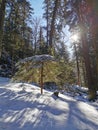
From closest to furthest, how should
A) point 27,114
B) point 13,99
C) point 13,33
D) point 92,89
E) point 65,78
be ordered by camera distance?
point 27,114 < point 13,99 < point 65,78 < point 92,89 < point 13,33

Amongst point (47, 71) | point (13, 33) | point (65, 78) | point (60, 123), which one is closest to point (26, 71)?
point (47, 71)

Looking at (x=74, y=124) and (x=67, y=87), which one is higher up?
(x=67, y=87)

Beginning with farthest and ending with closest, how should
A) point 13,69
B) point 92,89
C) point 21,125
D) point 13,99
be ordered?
point 13,69 → point 92,89 → point 13,99 → point 21,125

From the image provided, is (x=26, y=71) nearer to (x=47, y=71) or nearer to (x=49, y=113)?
(x=47, y=71)

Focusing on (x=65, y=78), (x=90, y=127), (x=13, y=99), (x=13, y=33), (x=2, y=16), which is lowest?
(x=90, y=127)

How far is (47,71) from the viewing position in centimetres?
1190

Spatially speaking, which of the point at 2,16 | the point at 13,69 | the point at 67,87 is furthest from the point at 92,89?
the point at 13,69

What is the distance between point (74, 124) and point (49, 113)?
1.14 meters

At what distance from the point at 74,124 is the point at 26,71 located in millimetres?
5061

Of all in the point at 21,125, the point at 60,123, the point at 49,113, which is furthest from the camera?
the point at 49,113

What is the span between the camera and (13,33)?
1196 inches

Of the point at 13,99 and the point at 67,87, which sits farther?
the point at 67,87

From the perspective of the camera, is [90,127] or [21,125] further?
[90,127]

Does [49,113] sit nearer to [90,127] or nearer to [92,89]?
[90,127]
